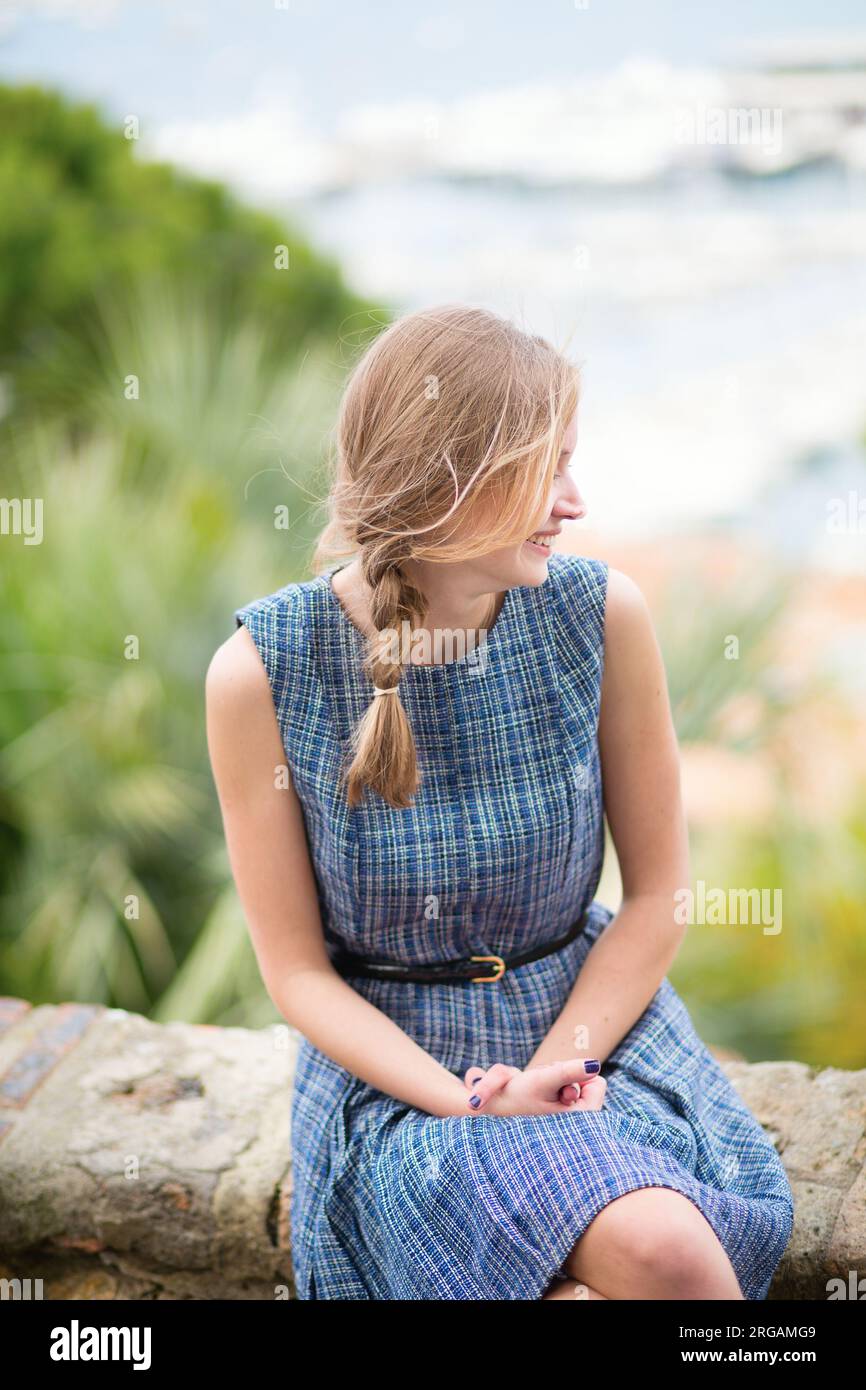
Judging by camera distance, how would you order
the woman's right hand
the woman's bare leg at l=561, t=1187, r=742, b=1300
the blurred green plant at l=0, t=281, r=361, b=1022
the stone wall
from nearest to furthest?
the woman's bare leg at l=561, t=1187, r=742, b=1300 < the woman's right hand < the stone wall < the blurred green plant at l=0, t=281, r=361, b=1022

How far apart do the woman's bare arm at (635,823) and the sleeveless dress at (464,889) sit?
0.03 metres

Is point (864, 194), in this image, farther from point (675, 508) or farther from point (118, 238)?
point (118, 238)

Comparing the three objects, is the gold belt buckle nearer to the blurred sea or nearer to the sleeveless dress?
the sleeveless dress

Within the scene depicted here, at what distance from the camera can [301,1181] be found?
4.97 ft

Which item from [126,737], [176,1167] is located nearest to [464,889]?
[176,1167]

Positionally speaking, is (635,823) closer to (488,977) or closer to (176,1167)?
(488,977)

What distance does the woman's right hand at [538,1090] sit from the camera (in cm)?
132

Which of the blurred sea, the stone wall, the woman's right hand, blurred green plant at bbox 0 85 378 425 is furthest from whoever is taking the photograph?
the blurred sea

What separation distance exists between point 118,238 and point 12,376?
3.45 ft

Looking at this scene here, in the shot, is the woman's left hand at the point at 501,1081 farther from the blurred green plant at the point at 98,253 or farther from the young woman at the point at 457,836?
the blurred green plant at the point at 98,253

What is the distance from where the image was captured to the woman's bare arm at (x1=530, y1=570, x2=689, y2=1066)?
153cm

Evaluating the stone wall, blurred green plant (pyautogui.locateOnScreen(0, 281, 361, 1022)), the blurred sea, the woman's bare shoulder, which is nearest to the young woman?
the woman's bare shoulder

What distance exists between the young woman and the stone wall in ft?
0.64

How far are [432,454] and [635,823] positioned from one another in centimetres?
54
